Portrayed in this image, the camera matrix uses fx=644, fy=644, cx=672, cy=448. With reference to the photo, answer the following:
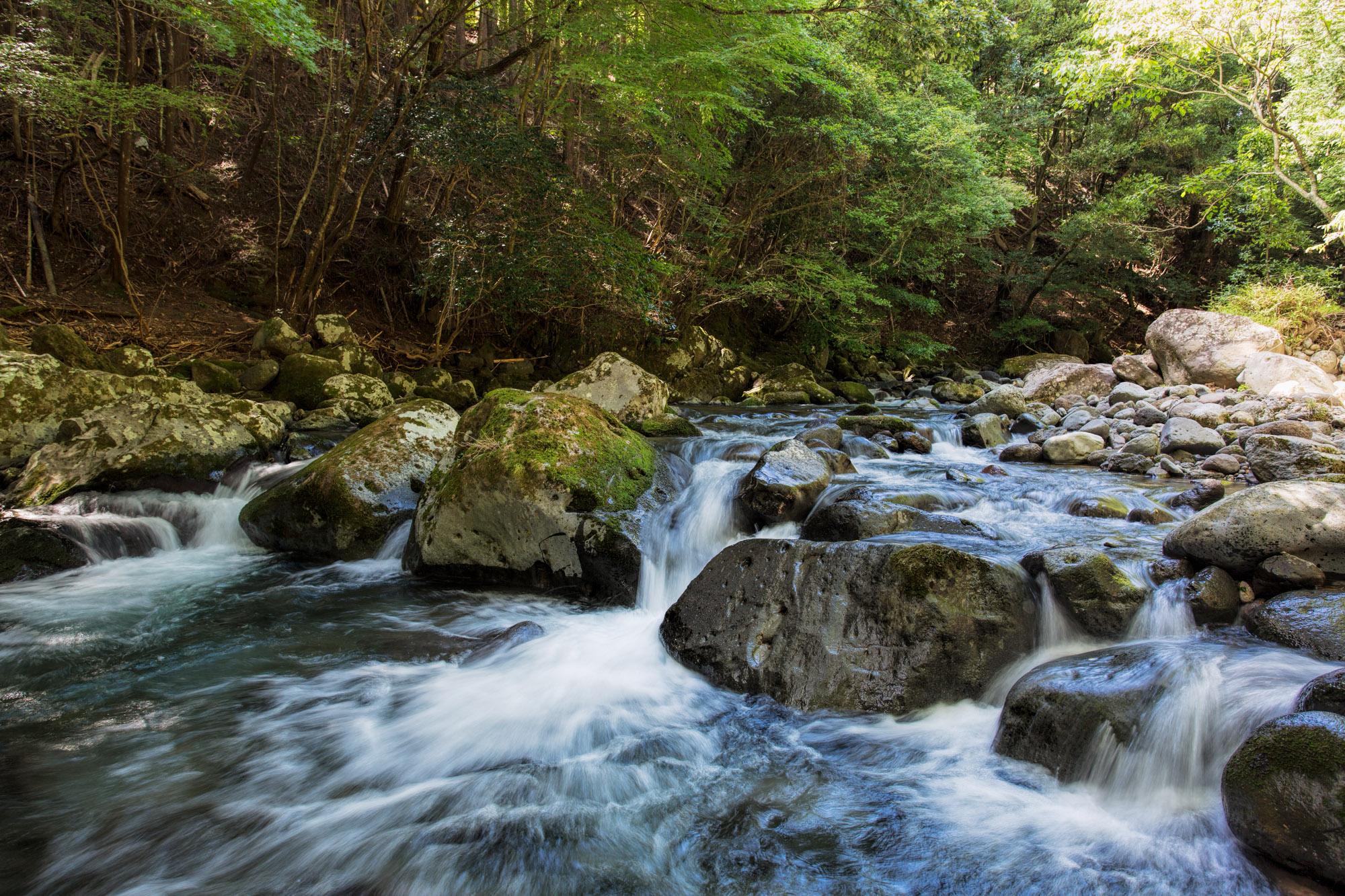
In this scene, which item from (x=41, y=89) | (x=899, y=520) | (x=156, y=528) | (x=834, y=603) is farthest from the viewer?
(x=41, y=89)

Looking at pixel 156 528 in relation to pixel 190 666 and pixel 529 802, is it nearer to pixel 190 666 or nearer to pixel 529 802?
pixel 190 666

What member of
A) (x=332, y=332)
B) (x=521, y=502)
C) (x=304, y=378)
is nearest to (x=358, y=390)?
(x=304, y=378)

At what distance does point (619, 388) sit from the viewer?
958 cm

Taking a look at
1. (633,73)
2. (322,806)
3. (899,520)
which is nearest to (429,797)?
(322,806)

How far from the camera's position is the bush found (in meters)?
13.6

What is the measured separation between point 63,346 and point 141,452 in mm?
2731

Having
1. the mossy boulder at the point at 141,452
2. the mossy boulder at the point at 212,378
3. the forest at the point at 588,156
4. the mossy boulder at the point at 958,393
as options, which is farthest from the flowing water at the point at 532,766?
the mossy boulder at the point at 958,393

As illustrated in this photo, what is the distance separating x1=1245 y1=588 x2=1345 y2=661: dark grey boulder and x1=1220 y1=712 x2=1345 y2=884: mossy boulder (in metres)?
1.06

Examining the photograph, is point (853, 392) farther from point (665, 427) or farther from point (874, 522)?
point (874, 522)

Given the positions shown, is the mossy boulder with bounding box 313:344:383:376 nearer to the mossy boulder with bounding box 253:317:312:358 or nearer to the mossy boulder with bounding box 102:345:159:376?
the mossy boulder with bounding box 253:317:312:358

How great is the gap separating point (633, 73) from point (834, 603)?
8.06 m

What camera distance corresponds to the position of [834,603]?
11.6 feet

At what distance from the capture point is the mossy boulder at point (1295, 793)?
195cm

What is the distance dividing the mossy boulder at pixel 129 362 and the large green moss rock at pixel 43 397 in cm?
99
